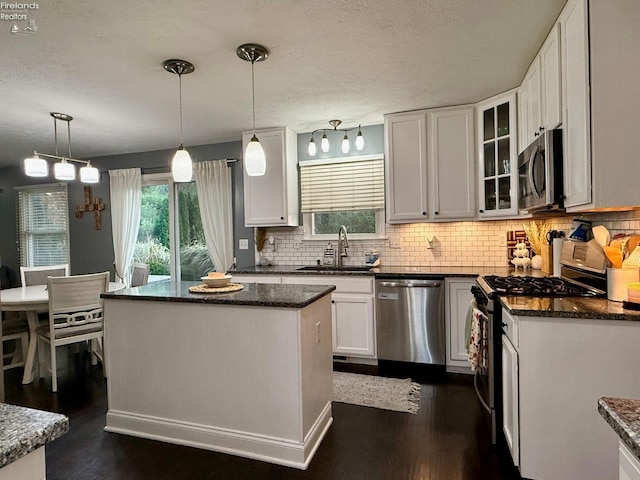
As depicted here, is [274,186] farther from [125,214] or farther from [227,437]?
[227,437]

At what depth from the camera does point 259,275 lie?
3.73m

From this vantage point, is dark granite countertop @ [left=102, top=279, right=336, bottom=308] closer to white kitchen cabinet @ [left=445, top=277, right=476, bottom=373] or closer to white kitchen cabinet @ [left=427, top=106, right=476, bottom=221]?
white kitchen cabinet @ [left=445, top=277, right=476, bottom=373]

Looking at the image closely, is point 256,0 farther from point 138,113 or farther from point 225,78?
point 138,113

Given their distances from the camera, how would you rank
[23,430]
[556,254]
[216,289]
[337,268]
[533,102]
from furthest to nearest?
1. [337,268]
2. [556,254]
3. [533,102]
4. [216,289]
5. [23,430]

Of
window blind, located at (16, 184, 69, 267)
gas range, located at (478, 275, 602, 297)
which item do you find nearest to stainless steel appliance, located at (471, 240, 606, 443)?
gas range, located at (478, 275, 602, 297)

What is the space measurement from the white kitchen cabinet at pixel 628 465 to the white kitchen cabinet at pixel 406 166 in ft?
9.43

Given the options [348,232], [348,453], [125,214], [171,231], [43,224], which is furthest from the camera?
[43,224]

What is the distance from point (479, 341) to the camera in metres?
2.24

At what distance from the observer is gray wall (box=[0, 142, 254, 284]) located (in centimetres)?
450

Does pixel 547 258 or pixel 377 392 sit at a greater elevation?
pixel 547 258

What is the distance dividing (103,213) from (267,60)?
13.0ft

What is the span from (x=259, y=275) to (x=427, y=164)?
2.00 m

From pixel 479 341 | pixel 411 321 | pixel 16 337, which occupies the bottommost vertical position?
pixel 16 337

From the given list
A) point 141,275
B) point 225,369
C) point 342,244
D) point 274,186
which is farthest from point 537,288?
point 141,275
